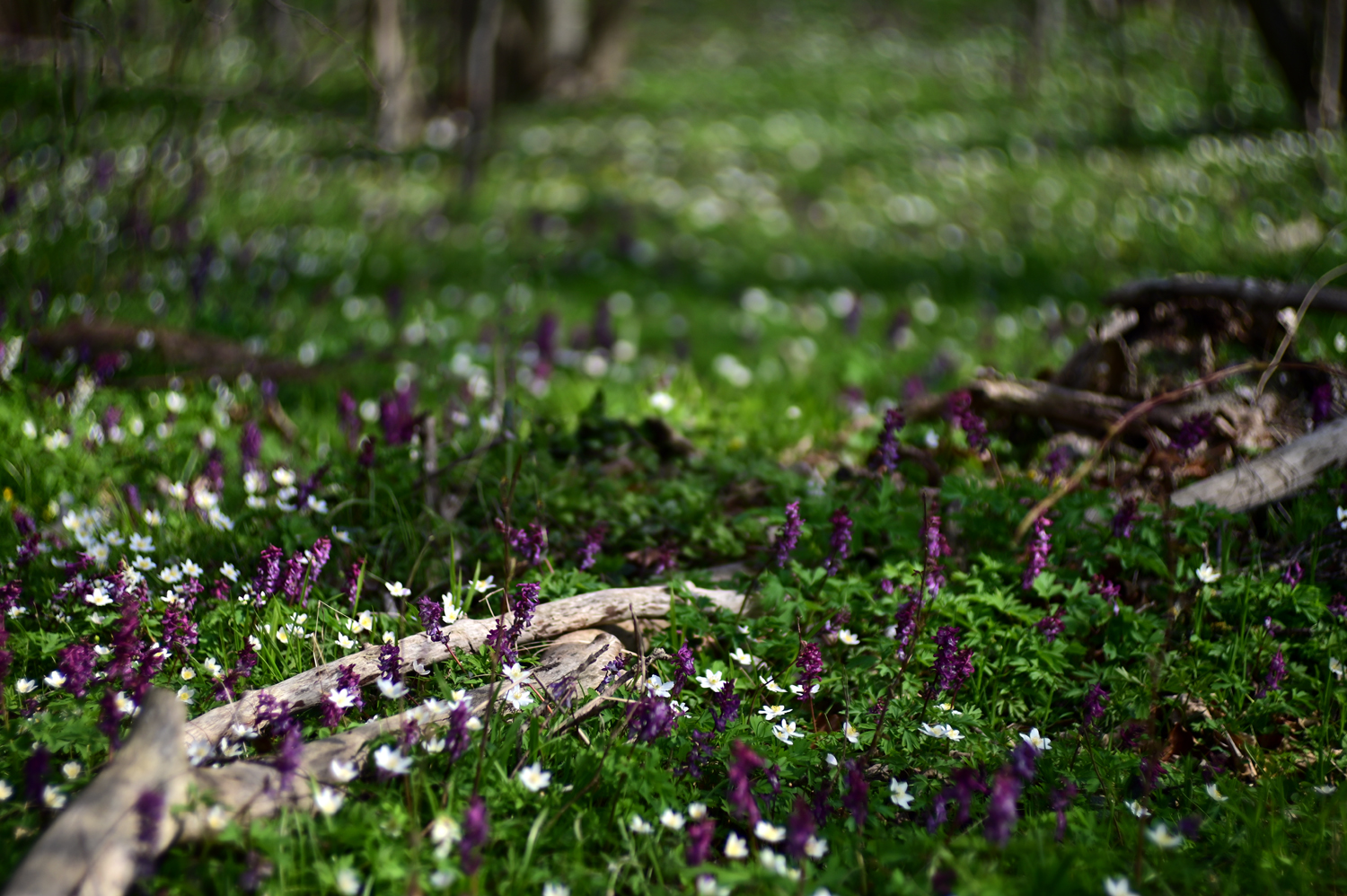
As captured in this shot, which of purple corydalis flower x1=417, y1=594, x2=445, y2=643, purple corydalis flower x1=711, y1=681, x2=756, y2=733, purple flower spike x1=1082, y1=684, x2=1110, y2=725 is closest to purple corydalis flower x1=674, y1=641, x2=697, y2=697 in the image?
purple corydalis flower x1=711, y1=681, x2=756, y2=733

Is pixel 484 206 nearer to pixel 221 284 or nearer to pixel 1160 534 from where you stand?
pixel 221 284

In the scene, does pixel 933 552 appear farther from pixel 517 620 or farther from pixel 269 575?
pixel 269 575

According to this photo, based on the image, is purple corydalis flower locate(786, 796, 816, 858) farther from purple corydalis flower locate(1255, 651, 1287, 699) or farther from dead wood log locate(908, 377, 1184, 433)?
dead wood log locate(908, 377, 1184, 433)

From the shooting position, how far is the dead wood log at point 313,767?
5.68ft

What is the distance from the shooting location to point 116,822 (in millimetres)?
1580

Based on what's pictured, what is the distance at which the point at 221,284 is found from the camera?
5801 mm

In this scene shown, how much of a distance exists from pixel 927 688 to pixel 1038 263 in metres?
6.67

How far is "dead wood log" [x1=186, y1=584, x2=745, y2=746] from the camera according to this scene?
2.08 metres

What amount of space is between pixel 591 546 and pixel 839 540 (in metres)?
0.78

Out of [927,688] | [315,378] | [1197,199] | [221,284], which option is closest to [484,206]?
[221,284]

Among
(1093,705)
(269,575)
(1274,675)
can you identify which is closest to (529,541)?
(269,575)

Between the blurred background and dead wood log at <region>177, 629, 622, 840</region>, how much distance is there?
4.14 feet

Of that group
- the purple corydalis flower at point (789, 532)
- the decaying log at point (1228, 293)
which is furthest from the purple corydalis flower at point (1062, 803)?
the decaying log at point (1228, 293)

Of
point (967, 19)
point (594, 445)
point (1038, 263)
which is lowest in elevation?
point (1038, 263)
